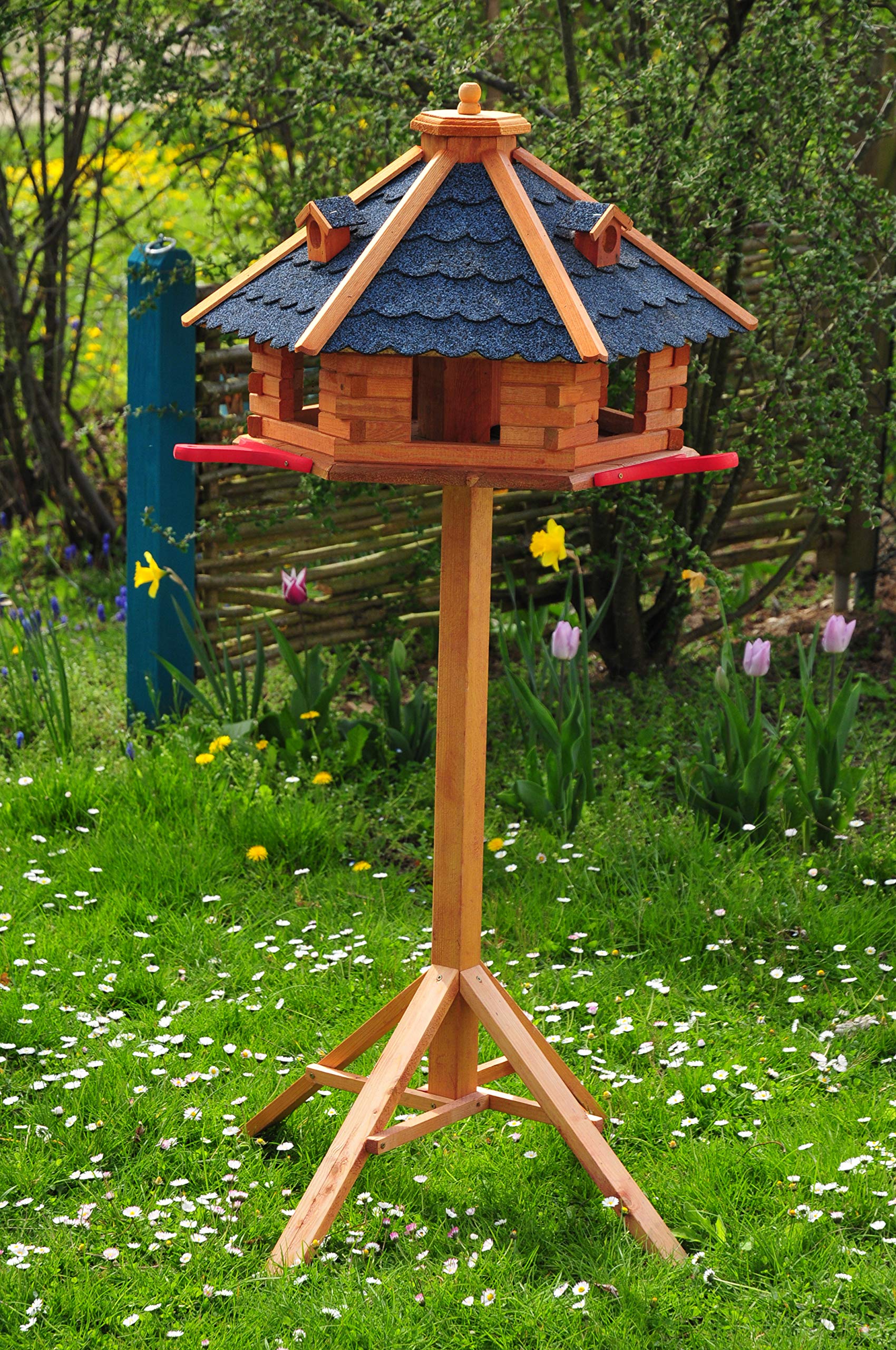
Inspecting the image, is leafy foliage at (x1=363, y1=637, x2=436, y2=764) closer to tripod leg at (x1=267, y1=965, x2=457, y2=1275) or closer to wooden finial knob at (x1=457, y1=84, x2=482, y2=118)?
tripod leg at (x1=267, y1=965, x2=457, y2=1275)

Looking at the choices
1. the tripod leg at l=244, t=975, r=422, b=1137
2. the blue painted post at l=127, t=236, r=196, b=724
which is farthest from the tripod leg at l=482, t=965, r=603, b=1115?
the blue painted post at l=127, t=236, r=196, b=724

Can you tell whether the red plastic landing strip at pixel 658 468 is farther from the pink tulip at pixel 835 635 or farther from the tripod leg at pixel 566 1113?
the pink tulip at pixel 835 635

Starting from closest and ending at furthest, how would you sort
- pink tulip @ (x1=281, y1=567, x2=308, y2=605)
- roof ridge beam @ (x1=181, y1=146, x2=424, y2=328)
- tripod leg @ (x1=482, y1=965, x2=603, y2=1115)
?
1. roof ridge beam @ (x1=181, y1=146, x2=424, y2=328)
2. tripod leg @ (x1=482, y1=965, x2=603, y2=1115)
3. pink tulip @ (x1=281, y1=567, x2=308, y2=605)

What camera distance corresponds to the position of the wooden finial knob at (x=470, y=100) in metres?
2.24

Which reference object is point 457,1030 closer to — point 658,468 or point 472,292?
point 658,468

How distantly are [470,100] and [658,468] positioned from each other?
2.22 ft

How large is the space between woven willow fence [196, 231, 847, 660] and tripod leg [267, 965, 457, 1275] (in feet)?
6.57

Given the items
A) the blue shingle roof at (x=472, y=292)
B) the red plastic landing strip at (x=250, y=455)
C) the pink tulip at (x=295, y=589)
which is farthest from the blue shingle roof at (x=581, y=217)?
the pink tulip at (x=295, y=589)

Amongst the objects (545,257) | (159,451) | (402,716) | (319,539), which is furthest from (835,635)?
(159,451)

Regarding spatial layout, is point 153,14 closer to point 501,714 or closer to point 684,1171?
point 501,714

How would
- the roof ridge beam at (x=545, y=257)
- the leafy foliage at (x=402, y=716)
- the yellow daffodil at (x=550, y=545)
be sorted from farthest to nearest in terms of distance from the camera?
the leafy foliage at (x=402, y=716), the yellow daffodil at (x=550, y=545), the roof ridge beam at (x=545, y=257)

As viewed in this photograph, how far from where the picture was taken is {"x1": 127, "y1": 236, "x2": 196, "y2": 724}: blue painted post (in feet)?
13.7

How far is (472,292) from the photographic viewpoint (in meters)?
2.11

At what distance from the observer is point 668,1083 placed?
2.86 m
